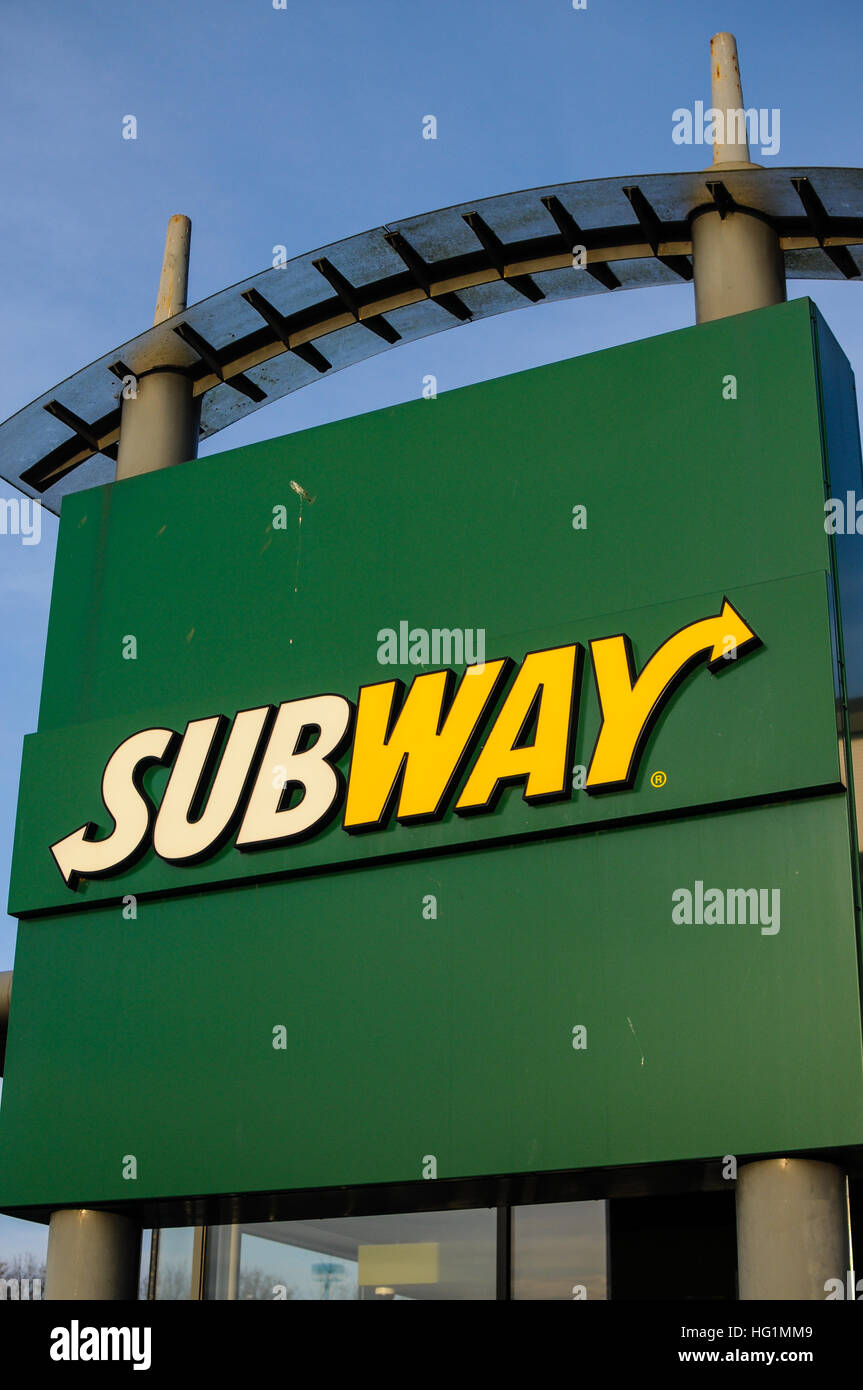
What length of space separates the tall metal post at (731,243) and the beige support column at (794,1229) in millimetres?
5789

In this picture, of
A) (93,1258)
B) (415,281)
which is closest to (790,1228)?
(93,1258)

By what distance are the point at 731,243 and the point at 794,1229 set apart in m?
6.84

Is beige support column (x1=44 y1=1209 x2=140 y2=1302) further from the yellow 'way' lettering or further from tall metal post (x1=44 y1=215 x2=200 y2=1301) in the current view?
the yellow 'way' lettering

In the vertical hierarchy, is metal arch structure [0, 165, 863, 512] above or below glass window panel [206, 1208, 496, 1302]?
above

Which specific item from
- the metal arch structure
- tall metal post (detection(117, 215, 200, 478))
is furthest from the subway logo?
the metal arch structure

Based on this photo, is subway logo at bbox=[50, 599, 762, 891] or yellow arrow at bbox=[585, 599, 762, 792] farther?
subway logo at bbox=[50, 599, 762, 891]

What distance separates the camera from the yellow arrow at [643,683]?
1001 cm

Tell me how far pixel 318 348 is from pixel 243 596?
313 centimetres

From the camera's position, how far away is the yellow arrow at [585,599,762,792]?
10.0 metres

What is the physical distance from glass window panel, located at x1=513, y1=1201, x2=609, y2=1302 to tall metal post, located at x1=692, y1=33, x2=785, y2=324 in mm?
7121

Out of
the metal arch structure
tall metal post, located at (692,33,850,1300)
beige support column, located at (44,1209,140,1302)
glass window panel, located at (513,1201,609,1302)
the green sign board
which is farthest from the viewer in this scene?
glass window panel, located at (513,1201,609,1302)

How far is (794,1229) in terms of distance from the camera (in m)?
8.97

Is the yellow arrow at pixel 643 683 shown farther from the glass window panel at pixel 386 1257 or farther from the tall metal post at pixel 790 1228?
the glass window panel at pixel 386 1257
